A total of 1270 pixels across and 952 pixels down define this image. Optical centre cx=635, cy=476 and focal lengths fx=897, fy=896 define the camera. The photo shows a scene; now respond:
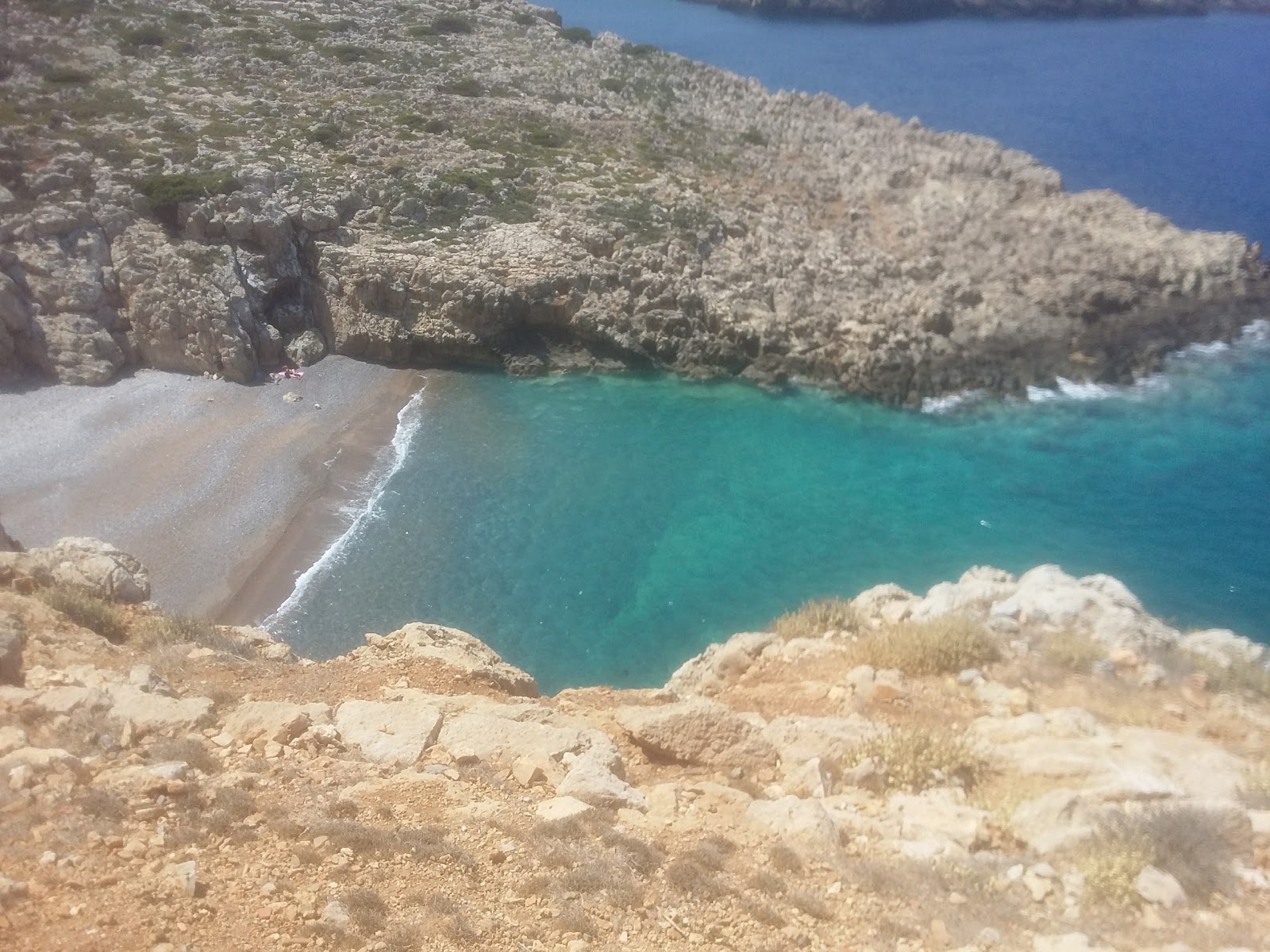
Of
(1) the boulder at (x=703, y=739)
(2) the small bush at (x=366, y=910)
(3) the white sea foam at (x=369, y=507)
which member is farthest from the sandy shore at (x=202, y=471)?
(2) the small bush at (x=366, y=910)

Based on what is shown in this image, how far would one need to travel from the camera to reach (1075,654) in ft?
39.2

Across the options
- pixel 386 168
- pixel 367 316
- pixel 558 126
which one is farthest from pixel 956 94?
pixel 367 316

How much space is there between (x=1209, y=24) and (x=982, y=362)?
274ft

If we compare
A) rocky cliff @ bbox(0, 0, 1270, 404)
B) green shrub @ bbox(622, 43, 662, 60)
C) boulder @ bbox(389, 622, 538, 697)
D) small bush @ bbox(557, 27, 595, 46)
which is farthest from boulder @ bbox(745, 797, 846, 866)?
small bush @ bbox(557, 27, 595, 46)

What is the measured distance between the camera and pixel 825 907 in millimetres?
7730

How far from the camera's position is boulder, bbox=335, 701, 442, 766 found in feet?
32.3

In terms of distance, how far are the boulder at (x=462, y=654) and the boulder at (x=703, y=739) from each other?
340 cm

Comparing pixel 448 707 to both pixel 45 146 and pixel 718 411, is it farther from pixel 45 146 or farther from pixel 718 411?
pixel 45 146

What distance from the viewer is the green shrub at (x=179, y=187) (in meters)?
34.0

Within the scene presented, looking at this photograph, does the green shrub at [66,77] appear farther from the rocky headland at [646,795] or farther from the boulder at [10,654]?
the boulder at [10,654]

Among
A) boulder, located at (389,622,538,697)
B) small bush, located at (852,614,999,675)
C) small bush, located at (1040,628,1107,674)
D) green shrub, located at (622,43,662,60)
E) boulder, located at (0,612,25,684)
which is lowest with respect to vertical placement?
boulder, located at (389,622,538,697)

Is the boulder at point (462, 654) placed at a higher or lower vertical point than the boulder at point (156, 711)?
lower

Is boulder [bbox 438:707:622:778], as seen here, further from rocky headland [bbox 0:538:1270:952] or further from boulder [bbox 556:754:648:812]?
boulder [bbox 556:754:648:812]

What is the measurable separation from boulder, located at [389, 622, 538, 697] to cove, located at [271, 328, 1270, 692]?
6617 mm
